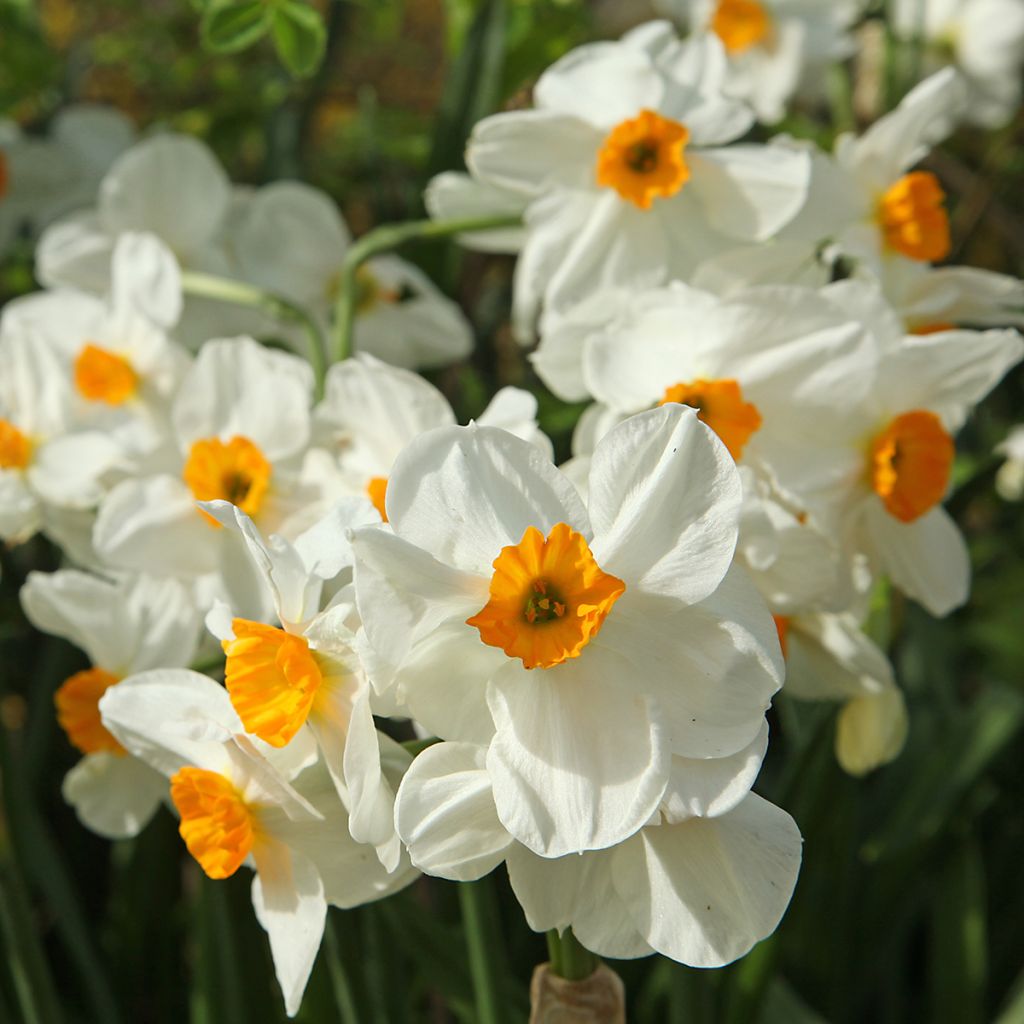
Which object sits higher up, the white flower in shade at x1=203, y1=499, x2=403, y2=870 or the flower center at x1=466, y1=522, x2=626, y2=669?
the flower center at x1=466, y1=522, x2=626, y2=669

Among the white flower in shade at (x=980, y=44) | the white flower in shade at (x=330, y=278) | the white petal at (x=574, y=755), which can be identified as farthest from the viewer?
the white flower in shade at (x=980, y=44)

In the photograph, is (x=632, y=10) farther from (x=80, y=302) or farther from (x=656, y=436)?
(x=656, y=436)

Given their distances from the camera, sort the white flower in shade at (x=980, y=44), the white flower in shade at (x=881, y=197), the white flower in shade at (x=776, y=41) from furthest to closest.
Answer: the white flower in shade at (x=980, y=44)
the white flower in shade at (x=776, y=41)
the white flower in shade at (x=881, y=197)

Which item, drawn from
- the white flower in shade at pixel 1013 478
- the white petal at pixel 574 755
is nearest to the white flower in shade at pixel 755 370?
the white petal at pixel 574 755

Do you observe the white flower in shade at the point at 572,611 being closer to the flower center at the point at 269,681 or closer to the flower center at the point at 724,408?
the flower center at the point at 269,681

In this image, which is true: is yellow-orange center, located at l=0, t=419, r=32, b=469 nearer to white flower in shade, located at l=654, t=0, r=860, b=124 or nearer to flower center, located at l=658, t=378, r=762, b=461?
flower center, located at l=658, t=378, r=762, b=461

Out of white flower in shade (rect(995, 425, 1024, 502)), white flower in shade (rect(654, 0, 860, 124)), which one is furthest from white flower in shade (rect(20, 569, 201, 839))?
white flower in shade (rect(995, 425, 1024, 502))

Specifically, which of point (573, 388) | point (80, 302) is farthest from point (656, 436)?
point (80, 302)

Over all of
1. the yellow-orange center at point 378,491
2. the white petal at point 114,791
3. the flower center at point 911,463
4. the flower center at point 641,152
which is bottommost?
the white petal at point 114,791

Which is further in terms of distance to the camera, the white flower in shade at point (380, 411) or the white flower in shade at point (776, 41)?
the white flower in shade at point (776, 41)
